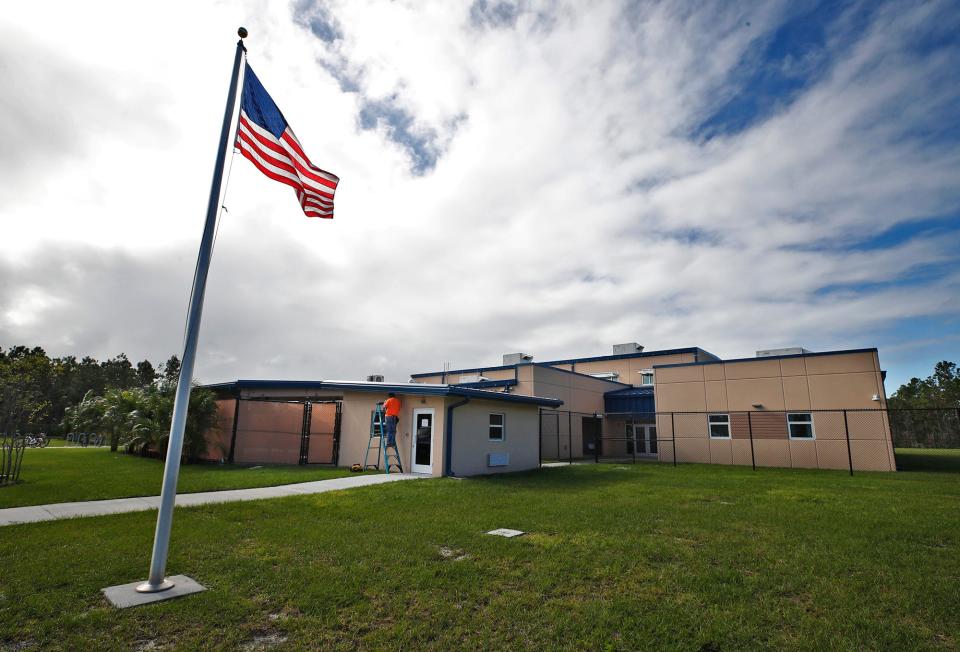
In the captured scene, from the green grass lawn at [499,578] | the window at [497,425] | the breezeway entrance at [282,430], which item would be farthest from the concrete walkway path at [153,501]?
the breezeway entrance at [282,430]

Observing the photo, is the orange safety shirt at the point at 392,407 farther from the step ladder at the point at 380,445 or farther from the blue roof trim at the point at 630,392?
the blue roof trim at the point at 630,392

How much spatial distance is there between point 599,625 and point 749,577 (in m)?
2.41

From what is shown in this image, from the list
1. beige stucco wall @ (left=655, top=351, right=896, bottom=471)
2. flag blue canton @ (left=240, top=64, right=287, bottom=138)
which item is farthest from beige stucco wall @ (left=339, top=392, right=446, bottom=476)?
beige stucco wall @ (left=655, top=351, right=896, bottom=471)

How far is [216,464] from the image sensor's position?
59.9ft

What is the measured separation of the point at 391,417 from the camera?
652 inches

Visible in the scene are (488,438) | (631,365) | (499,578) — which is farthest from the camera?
(631,365)

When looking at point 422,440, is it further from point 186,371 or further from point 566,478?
point 186,371

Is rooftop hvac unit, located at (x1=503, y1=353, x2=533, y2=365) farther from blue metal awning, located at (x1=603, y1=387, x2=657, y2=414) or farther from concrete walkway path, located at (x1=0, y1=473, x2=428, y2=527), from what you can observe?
concrete walkway path, located at (x1=0, y1=473, x2=428, y2=527)

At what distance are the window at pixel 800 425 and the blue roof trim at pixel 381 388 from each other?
10.8 m

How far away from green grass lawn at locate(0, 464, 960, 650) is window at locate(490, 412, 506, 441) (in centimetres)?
778

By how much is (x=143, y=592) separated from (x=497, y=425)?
13877 millimetres

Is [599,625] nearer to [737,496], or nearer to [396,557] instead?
[396,557]

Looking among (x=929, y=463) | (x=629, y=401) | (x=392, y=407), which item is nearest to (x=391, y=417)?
(x=392, y=407)

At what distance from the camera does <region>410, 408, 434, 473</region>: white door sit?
53.6 feet
